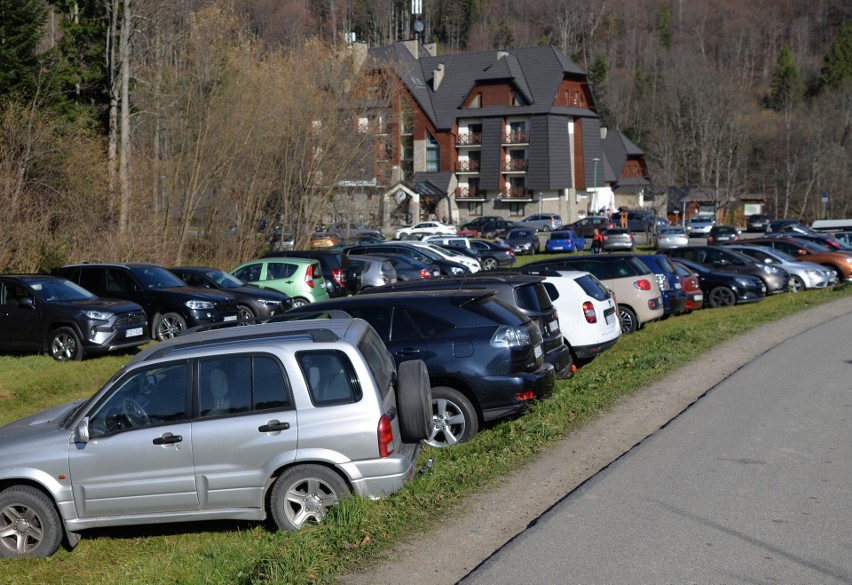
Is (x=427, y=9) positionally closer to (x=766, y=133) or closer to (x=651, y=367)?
(x=766, y=133)

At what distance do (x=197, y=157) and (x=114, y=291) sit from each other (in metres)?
13.8

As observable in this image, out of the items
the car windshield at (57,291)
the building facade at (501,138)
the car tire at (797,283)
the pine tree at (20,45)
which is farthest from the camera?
the building facade at (501,138)

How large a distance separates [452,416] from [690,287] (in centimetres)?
1339

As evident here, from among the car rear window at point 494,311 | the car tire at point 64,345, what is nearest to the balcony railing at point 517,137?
the car tire at point 64,345

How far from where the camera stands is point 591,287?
14.8m

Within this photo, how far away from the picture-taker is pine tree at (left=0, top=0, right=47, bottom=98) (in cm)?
2712

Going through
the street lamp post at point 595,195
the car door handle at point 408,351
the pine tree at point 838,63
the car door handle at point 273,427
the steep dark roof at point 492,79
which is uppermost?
the pine tree at point 838,63

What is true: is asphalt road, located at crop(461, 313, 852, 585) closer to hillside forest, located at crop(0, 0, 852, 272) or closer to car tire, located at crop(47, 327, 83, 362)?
car tire, located at crop(47, 327, 83, 362)

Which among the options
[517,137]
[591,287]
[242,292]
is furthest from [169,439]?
[517,137]

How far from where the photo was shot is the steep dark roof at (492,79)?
73.2 meters

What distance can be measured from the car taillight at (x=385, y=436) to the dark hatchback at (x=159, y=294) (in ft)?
37.9

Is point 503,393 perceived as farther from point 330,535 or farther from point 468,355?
point 330,535

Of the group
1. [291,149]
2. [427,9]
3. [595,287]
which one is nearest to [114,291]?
[595,287]

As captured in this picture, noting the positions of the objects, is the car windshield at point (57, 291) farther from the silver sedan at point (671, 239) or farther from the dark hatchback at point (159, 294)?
the silver sedan at point (671, 239)
